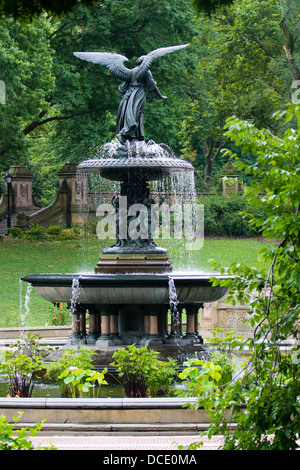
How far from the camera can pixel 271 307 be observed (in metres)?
6.87

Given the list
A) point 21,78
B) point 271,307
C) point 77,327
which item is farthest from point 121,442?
point 21,78

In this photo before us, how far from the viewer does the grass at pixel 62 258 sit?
24.8m

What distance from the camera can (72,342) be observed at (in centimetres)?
1455

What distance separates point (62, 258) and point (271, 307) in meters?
23.4

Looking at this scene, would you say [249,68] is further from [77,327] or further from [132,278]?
[132,278]

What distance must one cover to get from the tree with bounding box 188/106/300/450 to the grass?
16.4 m

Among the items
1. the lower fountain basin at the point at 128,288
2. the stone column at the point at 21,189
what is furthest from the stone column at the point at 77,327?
the stone column at the point at 21,189

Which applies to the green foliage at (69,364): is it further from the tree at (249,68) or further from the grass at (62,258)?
the tree at (249,68)

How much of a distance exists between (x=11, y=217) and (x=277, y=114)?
1229 inches

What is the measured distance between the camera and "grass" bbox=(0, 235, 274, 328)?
81.3 ft

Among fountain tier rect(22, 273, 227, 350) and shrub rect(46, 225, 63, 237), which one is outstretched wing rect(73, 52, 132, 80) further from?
shrub rect(46, 225, 63, 237)

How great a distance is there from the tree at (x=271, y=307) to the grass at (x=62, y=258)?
16446 mm
